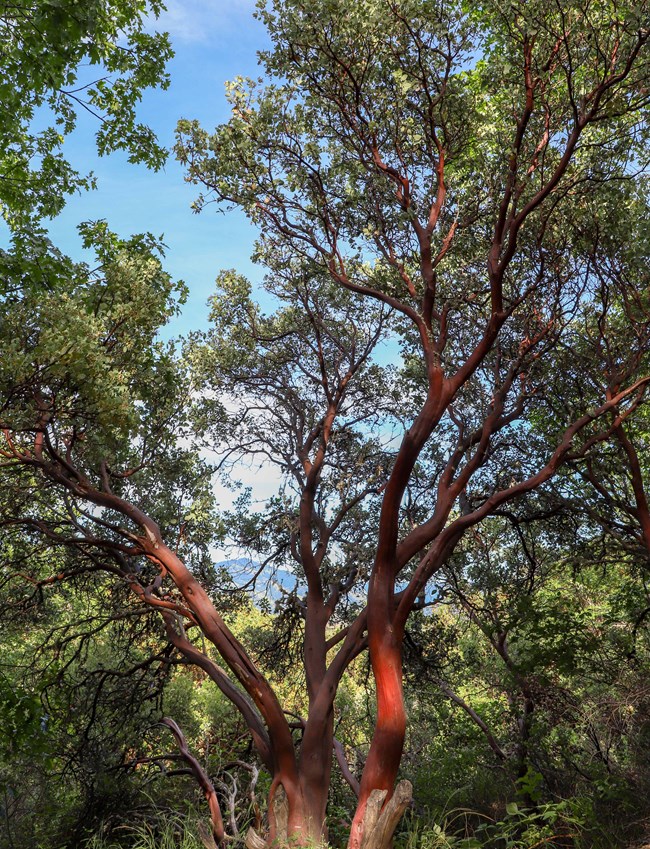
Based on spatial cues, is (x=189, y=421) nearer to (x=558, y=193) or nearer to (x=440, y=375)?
(x=440, y=375)

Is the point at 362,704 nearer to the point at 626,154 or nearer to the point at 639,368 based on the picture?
the point at 639,368

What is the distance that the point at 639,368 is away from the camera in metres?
11.3

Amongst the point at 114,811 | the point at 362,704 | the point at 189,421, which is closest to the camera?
the point at 114,811

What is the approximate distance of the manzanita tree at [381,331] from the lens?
27.9 ft

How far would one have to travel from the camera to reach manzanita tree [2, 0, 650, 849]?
851 cm

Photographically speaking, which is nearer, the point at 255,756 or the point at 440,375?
the point at 440,375

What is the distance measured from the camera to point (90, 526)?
12.7 metres

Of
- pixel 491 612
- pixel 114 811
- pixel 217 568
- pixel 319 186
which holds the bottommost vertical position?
pixel 114 811

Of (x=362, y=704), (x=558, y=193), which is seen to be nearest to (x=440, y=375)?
(x=558, y=193)

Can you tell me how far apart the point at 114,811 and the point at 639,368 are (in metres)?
10.9

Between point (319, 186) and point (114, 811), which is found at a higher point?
point (319, 186)

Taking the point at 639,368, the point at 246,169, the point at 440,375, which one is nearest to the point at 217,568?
the point at 440,375

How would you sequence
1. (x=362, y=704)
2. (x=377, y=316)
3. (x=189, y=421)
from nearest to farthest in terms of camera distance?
(x=189, y=421) < (x=377, y=316) < (x=362, y=704)

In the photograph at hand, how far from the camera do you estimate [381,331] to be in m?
13.6
